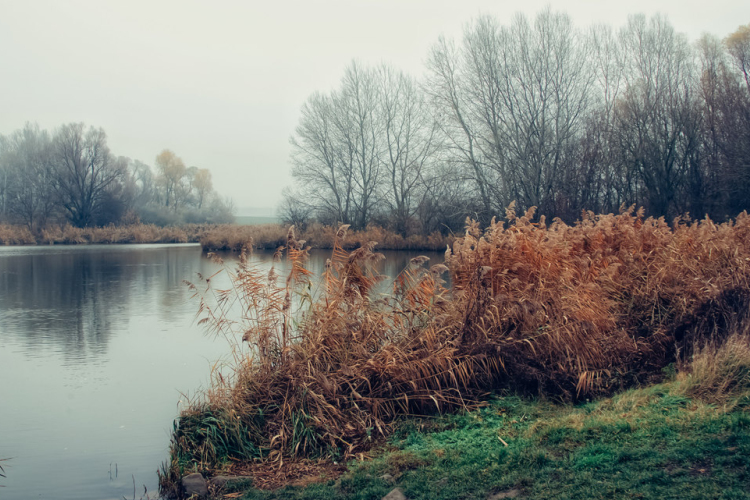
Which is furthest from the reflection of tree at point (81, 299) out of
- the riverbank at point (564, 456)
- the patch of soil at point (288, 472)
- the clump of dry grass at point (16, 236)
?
the clump of dry grass at point (16, 236)

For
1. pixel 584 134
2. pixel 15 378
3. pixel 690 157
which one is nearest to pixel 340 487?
pixel 15 378

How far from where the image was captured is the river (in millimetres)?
4984

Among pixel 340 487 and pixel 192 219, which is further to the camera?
pixel 192 219

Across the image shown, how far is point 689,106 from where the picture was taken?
31266mm

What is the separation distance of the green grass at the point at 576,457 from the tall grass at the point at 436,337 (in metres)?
0.60

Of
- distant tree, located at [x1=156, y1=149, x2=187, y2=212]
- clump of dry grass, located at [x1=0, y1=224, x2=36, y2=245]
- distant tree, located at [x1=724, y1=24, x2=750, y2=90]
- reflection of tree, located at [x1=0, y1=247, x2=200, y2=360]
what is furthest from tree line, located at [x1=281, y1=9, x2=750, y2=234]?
distant tree, located at [x1=156, y1=149, x2=187, y2=212]

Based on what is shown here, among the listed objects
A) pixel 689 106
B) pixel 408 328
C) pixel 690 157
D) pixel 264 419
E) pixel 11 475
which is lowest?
pixel 11 475

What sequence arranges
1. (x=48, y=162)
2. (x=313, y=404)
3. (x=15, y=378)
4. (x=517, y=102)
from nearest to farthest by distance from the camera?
(x=313, y=404)
(x=15, y=378)
(x=517, y=102)
(x=48, y=162)

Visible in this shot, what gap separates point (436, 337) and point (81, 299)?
12157 mm

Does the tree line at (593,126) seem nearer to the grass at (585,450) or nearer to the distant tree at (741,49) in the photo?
the distant tree at (741,49)

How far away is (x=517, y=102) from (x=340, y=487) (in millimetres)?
28862

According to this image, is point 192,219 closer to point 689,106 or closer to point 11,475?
point 689,106

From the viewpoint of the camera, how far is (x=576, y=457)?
3.86 meters

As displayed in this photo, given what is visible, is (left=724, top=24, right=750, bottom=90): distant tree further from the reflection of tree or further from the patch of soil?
the patch of soil
